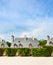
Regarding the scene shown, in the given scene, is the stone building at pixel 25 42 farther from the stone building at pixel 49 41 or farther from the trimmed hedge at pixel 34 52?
the trimmed hedge at pixel 34 52

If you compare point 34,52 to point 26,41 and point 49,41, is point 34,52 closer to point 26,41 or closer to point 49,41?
point 26,41

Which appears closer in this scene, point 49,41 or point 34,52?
point 34,52

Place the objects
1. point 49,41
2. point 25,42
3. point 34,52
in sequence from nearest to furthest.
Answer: point 34,52 → point 25,42 → point 49,41

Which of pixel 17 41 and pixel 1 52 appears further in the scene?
pixel 17 41

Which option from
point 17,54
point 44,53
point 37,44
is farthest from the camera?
point 37,44

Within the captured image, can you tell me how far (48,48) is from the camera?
39875mm

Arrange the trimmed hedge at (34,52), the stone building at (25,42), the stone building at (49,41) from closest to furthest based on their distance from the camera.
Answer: the trimmed hedge at (34,52) < the stone building at (25,42) < the stone building at (49,41)

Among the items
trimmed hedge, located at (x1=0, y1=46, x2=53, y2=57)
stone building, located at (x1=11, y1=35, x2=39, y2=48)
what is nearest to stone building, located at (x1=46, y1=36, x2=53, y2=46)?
stone building, located at (x1=11, y1=35, x2=39, y2=48)

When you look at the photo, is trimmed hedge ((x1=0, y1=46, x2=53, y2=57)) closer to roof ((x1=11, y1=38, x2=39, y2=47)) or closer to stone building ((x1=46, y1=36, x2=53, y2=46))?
roof ((x1=11, y1=38, x2=39, y2=47))

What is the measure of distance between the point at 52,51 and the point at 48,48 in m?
1.21

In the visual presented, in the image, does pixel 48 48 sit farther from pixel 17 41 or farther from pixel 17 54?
pixel 17 41

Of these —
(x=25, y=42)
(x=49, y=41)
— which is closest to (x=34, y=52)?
(x=25, y=42)

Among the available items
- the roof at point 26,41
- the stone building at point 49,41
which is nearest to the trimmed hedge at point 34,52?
→ the roof at point 26,41

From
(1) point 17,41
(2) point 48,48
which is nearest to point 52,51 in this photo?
(2) point 48,48
